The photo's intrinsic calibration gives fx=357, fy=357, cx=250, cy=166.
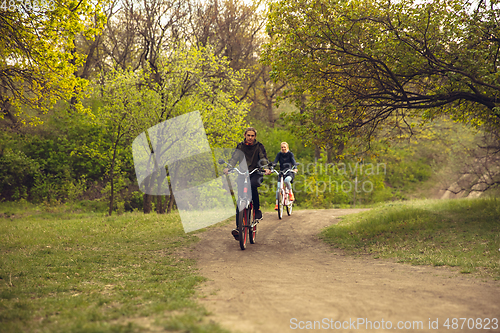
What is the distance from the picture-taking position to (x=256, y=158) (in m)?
8.06

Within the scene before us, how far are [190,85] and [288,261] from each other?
12439mm

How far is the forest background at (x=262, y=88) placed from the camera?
9.37 metres

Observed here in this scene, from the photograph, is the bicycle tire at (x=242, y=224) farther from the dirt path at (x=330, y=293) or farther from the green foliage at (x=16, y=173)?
the green foliage at (x=16, y=173)

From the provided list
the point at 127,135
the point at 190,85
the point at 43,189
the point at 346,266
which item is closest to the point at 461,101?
the point at 346,266

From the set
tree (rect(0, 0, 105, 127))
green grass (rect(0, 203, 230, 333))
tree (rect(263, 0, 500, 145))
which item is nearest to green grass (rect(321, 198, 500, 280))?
tree (rect(263, 0, 500, 145))

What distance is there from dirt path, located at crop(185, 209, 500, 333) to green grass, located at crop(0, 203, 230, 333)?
473mm

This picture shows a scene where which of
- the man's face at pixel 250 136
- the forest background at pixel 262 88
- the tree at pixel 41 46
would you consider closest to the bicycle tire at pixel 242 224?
the man's face at pixel 250 136

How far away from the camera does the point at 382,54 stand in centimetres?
952

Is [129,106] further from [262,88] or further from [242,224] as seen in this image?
[262,88]

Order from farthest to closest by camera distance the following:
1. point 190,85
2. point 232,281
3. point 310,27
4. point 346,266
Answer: point 190,85 < point 310,27 < point 346,266 < point 232,281

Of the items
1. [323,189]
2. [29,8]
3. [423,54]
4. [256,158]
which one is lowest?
[323,189]

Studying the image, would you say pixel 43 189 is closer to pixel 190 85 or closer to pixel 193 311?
pixel 190 85

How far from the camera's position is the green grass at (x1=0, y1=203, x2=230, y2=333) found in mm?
3473

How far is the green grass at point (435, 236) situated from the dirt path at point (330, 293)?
2.51ft
